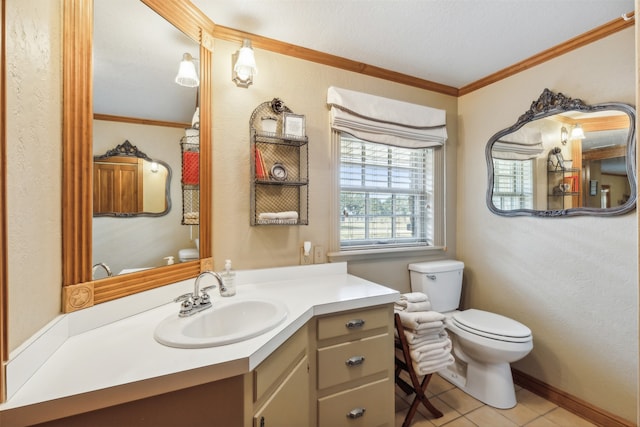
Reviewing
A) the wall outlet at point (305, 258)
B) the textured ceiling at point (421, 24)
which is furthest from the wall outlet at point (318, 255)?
the textured ceiling at point (421, 24)

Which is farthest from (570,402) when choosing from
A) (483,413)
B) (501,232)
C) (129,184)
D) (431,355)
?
(129,184)

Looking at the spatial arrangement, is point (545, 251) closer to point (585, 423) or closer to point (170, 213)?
point (585, 423)

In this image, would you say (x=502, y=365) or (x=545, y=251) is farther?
(x=545, y=251)

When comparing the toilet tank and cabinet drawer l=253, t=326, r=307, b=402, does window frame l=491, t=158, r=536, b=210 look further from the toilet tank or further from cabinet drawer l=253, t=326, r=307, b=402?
cabinet drawer l=253, t=326, r=307, b=402

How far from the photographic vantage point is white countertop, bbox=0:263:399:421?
0.71 m

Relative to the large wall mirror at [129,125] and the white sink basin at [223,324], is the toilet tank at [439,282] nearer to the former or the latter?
the white sink basin at [223,324]

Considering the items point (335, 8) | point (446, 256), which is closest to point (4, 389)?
point (335, 8)

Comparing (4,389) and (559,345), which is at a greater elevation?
(4,389)

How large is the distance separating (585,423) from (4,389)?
2756 millimetres

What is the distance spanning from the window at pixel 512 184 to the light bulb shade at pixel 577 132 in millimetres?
286

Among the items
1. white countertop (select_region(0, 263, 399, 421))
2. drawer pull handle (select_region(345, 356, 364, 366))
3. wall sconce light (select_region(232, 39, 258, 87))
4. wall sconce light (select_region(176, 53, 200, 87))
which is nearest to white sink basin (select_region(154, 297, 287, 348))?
white countertop (select_region(0, 263, 399, 421))

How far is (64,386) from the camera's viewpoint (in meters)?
0.71

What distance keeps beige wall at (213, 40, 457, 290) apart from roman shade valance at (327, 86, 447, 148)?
97 millimetres

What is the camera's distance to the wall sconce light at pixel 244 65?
1582 mm
